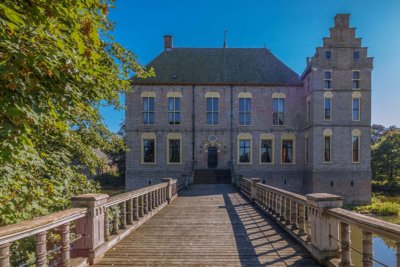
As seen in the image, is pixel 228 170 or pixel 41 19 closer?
pixel 41 19

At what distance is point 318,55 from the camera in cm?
2484

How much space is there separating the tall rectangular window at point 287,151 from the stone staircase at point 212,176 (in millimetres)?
5664

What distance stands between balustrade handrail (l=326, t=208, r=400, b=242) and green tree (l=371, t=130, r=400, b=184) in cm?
3691

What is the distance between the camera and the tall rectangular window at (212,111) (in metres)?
27.0

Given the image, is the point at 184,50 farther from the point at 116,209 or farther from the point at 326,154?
the point at 116,209

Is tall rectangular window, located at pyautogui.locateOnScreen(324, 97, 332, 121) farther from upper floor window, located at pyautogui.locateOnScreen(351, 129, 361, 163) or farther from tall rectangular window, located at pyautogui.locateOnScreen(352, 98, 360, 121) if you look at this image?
upper floor window, located at pyautogui.locateOnScreen(351, 129, 361, 163)

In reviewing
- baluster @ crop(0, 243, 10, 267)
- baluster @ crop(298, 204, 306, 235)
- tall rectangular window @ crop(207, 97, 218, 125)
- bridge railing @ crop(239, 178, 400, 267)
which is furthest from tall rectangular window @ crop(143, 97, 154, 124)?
baluster @ crop(0, 243, 10, 267)

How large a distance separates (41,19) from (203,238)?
548 centimetres

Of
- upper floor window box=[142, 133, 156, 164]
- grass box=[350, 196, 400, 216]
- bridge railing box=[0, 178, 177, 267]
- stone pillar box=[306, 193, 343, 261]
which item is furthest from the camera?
upper floor window box=[142, 133, 156, 164]

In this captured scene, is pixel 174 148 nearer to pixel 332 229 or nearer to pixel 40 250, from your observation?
pixel 332 229

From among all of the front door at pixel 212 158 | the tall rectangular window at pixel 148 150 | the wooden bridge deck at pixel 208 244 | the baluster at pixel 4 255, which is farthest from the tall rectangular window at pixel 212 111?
the baluster at pixel 4 255

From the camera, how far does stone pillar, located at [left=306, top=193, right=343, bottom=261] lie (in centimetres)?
490

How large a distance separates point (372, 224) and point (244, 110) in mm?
23879

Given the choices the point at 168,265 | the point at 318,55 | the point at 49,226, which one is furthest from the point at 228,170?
the point at 49,226
